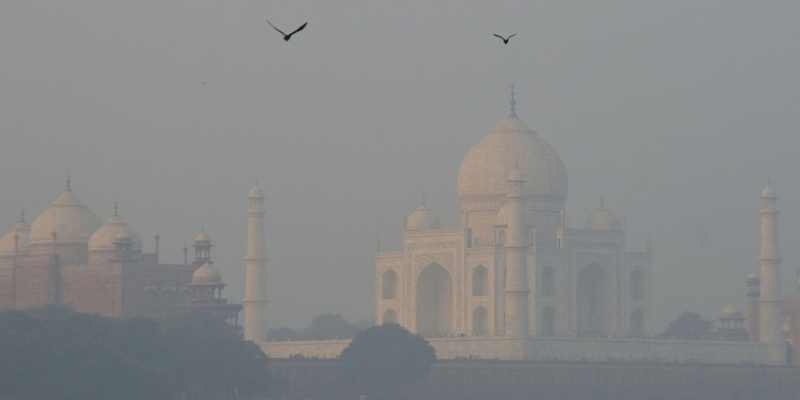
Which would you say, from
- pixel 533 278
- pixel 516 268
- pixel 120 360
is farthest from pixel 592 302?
pixel 120 360

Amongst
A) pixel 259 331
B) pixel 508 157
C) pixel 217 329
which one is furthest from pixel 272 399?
pixel 508 157

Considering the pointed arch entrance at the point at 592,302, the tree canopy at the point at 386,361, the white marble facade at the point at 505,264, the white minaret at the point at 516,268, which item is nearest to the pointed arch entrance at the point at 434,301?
the white marble facade at the point at 505,264

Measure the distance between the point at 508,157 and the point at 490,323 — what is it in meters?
7.85

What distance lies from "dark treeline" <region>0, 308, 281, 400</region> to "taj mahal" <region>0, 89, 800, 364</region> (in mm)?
10235

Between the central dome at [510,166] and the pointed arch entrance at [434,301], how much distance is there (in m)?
3.88

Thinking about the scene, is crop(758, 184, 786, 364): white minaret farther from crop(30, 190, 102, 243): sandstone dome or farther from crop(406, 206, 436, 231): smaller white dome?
crop(30, 190, 102, 243): sandstone dome

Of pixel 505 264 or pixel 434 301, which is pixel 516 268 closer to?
pixel 505 264

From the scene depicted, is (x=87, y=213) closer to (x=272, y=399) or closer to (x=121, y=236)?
(x=121, y=236)

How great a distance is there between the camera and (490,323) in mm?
121688

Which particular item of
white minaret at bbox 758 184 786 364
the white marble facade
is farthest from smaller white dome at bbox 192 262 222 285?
→ white minaret at bbox 758 184 786 364

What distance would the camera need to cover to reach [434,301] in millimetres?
125562

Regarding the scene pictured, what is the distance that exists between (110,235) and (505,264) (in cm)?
1821

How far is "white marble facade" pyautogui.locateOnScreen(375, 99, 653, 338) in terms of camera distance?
12212 cm

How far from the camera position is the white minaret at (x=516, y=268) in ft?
385
